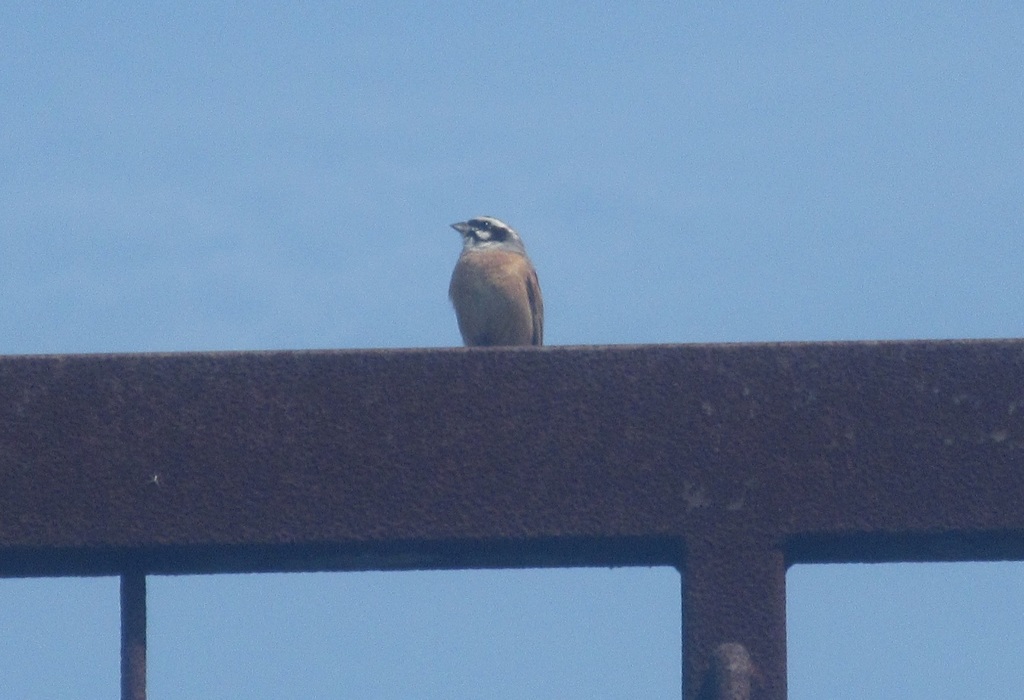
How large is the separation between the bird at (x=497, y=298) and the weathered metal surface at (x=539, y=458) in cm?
577

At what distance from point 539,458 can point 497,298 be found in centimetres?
596

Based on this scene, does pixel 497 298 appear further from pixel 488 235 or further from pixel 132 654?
pixel 132 654

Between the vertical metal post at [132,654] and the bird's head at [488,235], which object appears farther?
the bird's head at [488,235]

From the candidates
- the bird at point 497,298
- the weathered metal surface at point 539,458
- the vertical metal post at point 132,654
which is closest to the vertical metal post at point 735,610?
the weathered metal surface at point 539,458

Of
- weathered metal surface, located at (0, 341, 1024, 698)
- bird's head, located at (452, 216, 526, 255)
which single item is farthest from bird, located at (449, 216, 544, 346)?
weathered metal surface, located at (0, 341, 1024, 698)

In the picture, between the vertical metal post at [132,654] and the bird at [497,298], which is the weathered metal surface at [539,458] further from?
the bird at [497,298]

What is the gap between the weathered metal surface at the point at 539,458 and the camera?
7.88 ft

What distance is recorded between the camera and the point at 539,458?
7.97 ft

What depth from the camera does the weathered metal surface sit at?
2400mm

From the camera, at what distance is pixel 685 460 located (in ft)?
7.95

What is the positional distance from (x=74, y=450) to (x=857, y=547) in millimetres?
1321

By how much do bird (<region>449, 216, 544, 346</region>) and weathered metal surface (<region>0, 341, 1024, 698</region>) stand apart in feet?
18.9

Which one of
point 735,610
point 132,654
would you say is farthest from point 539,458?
point 132,654

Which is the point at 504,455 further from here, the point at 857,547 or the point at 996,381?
the point at 996,381
